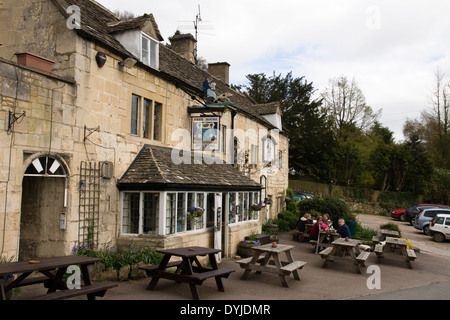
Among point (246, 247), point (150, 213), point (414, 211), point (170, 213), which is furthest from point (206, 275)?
point (414, 211)

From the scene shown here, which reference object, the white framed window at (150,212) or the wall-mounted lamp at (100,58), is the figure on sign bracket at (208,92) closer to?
the white framed window at (150,212)

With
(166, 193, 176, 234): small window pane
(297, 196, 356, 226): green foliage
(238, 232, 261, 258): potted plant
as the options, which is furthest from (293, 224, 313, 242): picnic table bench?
(166, 193, 176, 234): small window pane

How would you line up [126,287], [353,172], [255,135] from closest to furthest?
1. [126,287]
2. [255,135]
3. [353,172]

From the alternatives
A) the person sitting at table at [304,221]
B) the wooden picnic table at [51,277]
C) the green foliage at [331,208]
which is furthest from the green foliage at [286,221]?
the wooden picnic table at [51,277]

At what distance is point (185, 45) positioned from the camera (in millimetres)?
18578

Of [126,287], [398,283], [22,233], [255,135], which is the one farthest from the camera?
[255,135]

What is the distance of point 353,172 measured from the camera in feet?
119

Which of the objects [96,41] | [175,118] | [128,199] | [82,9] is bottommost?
[128,199]

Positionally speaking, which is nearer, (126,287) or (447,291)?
(126,287)

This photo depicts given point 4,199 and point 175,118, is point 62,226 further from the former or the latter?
point 175,118

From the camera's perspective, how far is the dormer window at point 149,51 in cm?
1086

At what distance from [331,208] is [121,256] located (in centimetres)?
1286

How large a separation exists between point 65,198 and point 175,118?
4.93 meters
